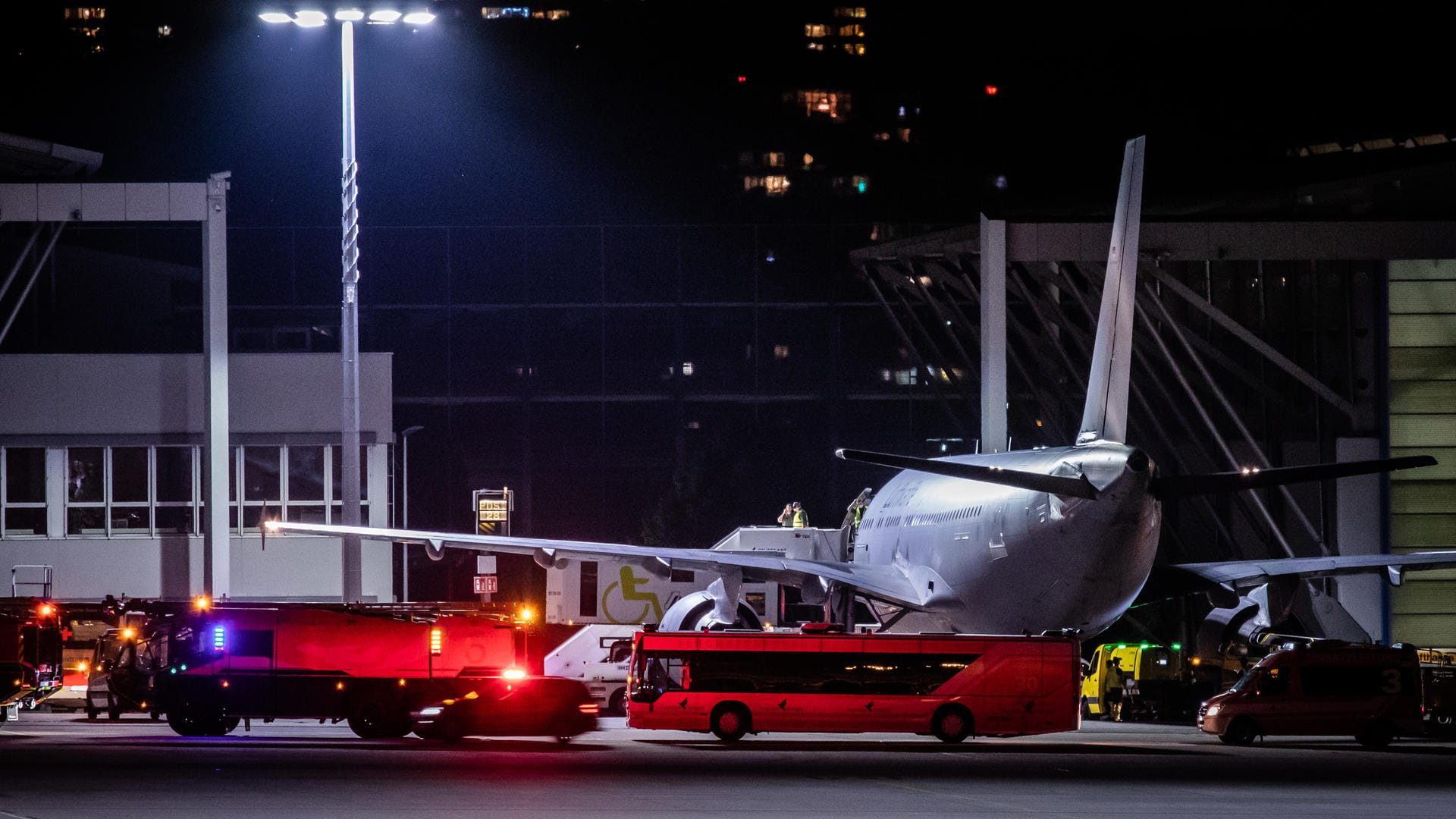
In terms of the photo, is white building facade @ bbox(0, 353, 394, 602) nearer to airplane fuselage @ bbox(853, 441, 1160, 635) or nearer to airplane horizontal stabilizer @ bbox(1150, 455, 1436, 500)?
airplane fuselage @ bbox(853, 441, 1160, 635)

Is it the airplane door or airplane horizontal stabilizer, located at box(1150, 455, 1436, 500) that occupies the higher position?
airplane horizontal stabilizer, located at box(1150, 455, 1436, 500)

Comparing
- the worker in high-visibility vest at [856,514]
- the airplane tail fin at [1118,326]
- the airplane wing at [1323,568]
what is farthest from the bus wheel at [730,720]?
the worker in high-visibility vest at [856,514]

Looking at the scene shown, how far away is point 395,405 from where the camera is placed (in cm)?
7069

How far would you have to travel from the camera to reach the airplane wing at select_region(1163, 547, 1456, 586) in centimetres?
3603

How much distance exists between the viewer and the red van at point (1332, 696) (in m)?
30.2

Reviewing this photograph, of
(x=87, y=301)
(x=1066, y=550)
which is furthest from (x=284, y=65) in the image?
(x=1066, y=550)

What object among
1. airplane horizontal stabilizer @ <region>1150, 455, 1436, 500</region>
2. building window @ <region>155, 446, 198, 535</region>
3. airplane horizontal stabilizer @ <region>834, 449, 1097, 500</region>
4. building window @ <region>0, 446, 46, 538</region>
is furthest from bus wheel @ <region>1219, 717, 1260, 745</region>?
building window @ <region>0, 446, 46, 538</region>

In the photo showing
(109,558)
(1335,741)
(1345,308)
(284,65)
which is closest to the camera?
(1335,741)

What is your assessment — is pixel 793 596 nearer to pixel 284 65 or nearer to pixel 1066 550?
pixel 1066 550

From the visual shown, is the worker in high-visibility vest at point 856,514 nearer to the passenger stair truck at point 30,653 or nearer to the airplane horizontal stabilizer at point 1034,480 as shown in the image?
the airplane horizontal stabilizer at point 1034,480

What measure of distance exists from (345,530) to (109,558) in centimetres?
1407

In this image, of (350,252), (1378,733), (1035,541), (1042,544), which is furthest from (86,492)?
(1378,733)

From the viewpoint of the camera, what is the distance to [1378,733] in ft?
99.2

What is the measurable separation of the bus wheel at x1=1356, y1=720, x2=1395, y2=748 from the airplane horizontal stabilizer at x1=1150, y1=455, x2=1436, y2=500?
15.3 ft
